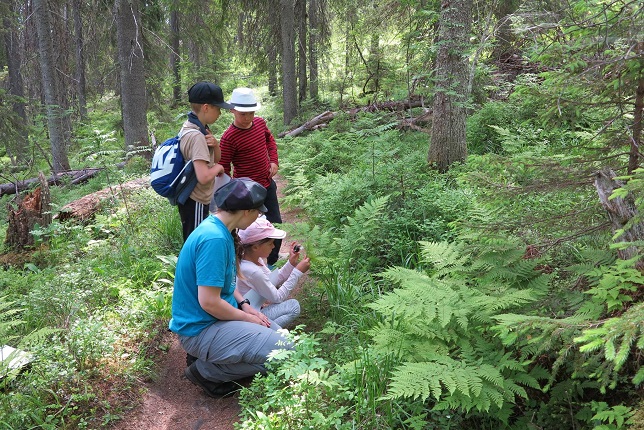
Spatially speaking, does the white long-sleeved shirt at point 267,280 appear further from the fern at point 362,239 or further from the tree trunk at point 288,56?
the tree trunk at point 288,56

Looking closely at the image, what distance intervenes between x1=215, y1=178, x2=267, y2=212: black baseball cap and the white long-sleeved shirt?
2.73ft

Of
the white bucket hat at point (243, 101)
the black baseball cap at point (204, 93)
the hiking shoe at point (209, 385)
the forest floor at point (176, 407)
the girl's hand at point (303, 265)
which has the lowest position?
the forest floor at point (176, 407)

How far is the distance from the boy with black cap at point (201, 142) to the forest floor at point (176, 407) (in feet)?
5.14

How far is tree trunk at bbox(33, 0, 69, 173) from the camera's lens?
11.9 m

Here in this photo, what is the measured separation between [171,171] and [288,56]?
36.4ft

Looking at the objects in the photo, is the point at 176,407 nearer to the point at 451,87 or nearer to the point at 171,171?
the point at 171,171

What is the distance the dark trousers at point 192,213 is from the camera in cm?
Result: 477

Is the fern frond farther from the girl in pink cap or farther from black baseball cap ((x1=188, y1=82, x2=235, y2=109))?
black baseball cap ((x1=188, y1=82, x2=235, y2=109))

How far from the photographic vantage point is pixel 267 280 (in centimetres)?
441

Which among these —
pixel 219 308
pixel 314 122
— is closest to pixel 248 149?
pixel 219 308

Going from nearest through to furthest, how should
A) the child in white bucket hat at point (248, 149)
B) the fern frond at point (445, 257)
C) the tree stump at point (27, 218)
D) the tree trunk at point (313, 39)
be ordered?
the fern frond at point (445, 257), the child in white bucket hat at point (248, 149), the tree stump at point (27, 218), the tree trunk at point (313, 39)

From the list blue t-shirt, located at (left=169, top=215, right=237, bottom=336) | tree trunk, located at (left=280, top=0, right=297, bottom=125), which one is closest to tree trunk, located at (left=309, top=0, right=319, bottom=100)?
tree trunk, located at (left=280, top=0, right=297, bottom=125)

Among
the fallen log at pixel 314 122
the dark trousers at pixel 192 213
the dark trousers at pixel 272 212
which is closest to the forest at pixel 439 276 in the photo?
the dark trousers at pixel 272 212

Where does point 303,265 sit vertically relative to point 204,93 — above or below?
below
